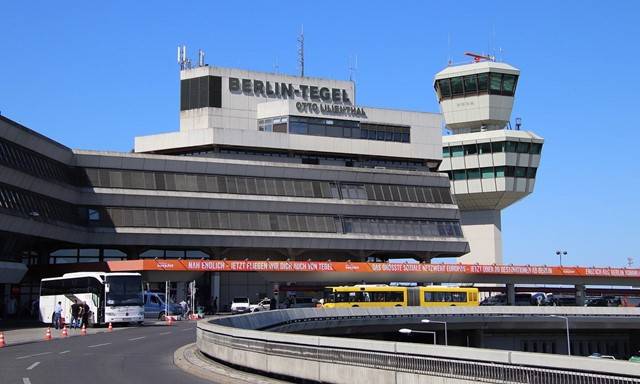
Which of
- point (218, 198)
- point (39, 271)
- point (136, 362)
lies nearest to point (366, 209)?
point (218, 198)

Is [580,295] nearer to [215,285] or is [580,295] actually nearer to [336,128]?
[336,128]

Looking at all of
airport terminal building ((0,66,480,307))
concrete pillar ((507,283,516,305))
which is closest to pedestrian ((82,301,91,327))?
airport terminal building ((0,66,480,307))

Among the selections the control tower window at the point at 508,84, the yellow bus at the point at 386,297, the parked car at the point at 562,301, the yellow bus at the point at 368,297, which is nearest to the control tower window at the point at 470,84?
the control tower window at the point at 508,84

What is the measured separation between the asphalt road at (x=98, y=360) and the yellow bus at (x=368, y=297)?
2716 cm

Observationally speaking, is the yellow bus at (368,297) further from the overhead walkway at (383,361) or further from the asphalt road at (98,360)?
the overhead walkway at (383,361)

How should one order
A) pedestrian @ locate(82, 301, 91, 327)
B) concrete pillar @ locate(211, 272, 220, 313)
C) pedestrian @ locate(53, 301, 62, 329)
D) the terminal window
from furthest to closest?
1. the terminal window
2. concrete pillar @ locate(211, 272, 220, 313)
3. pedestrian @ locate(53, 301, 62, 329)
4. pedestrian @ locate(82, 301, 91, 327)

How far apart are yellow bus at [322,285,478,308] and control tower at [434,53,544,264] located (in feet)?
142

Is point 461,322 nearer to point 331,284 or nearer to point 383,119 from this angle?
point 331,284

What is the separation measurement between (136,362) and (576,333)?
5285 centimetres

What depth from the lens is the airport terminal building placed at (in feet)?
262

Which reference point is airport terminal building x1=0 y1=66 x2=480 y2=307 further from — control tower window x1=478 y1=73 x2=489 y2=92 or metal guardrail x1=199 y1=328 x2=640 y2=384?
metal guardrail x1=199 y1=328 x2=640 y2=384

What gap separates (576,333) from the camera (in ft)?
234

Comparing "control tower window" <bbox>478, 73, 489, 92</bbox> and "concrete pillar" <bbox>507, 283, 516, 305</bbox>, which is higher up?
"control tower window" <bbox>478, 73, 489, 92</bbox>

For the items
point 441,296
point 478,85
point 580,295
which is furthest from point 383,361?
point 478,85
